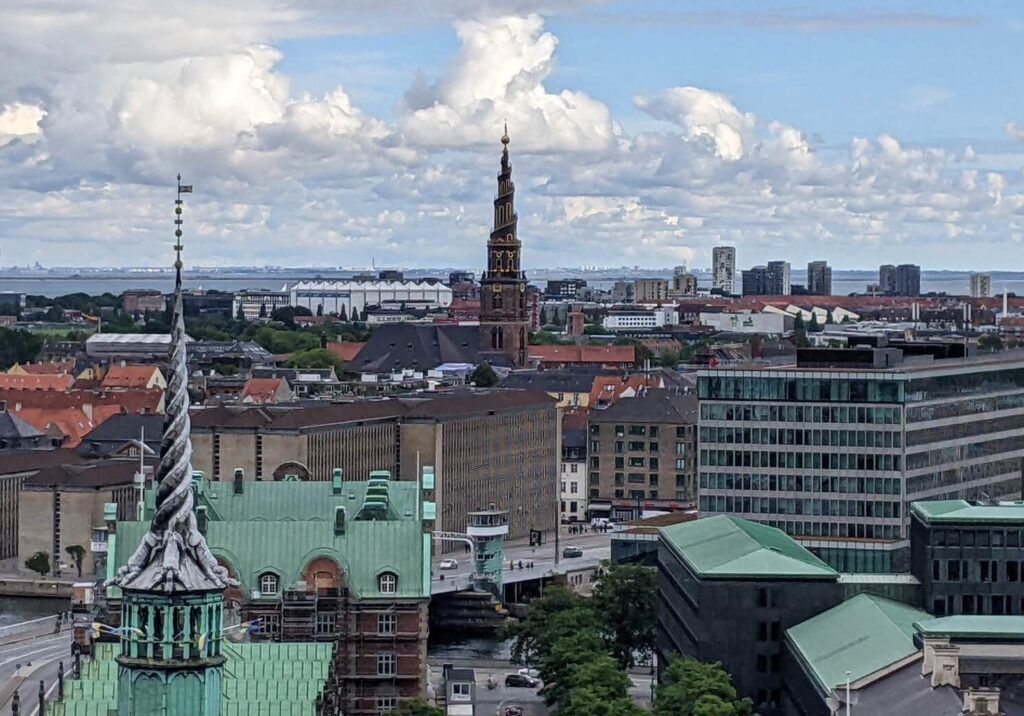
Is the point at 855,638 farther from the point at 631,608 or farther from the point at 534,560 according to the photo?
the point at 534,560

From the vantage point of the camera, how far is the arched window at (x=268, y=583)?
6594cm

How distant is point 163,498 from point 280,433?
105 m

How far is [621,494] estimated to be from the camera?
159250mm

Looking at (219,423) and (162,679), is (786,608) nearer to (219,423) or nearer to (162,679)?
(162,679)

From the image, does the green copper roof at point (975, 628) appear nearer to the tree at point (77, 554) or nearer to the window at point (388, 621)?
the window at point (388, 621)

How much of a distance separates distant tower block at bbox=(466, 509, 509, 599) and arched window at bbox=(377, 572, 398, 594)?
4822 centimetres

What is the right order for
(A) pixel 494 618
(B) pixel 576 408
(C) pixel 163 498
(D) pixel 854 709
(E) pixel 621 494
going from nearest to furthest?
(C) pixel 163 498 → (D) pixel 854 709 → (A) pixel 494 618 → (E) pixel 621 494 → (B) pixel 576 408

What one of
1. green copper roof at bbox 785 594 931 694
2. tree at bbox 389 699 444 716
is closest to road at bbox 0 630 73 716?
tree at bbox 389 699 444 716

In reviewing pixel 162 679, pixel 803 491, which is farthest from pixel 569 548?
pixel 162 679

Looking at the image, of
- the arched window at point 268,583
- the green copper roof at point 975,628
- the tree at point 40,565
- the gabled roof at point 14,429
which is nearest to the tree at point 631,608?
the arched window at point 268,583

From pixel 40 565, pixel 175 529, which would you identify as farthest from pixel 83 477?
pixel 175 529

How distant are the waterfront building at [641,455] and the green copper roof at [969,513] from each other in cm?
7942

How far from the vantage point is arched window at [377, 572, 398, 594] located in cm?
6631

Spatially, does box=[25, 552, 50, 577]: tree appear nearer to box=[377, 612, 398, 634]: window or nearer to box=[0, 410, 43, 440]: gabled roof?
box=[0, 410, 43, 440]: gabled roof
